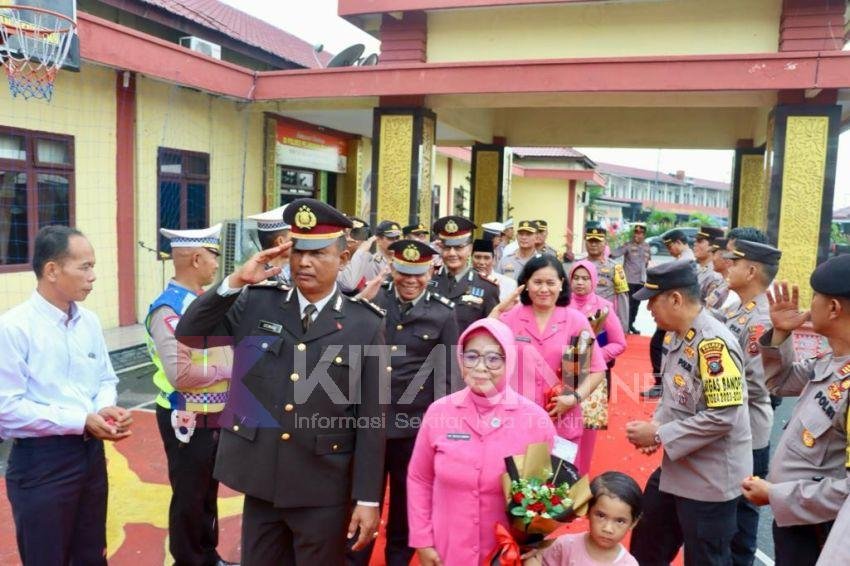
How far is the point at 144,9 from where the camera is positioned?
28.5ft

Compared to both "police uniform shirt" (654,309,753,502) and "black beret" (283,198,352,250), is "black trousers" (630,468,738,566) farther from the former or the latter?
"black beret" (283,198,352,250)

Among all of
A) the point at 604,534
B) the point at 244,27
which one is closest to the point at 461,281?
the point at 604,534

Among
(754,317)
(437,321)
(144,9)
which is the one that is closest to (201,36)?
(144,9)

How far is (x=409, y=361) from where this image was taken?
10.8 ft

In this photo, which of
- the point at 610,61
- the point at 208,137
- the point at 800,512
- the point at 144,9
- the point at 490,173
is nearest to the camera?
the point at 800,512

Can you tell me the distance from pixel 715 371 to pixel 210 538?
8.11 ft

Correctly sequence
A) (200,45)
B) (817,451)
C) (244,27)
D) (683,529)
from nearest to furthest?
(817,451), (683,529), (200,45), (244,27)

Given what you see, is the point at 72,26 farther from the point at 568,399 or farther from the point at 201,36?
the point at 568,399

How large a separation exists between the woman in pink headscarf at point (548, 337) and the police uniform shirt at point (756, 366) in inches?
30.3

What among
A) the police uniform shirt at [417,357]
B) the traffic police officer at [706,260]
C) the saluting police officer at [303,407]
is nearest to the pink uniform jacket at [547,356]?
the police uniform shirt at [417,357]

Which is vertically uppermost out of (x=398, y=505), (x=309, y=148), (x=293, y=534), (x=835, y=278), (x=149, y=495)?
(x=309, y=148)

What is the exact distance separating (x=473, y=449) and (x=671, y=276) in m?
1.11

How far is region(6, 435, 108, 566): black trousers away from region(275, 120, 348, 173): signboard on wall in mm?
9348

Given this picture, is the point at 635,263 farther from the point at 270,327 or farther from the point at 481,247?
the point at 270,327
